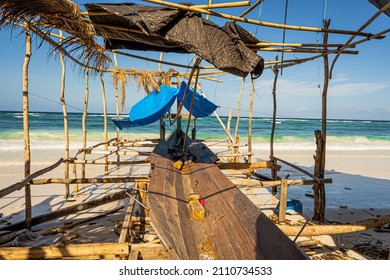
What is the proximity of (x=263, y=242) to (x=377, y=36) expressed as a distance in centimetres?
328

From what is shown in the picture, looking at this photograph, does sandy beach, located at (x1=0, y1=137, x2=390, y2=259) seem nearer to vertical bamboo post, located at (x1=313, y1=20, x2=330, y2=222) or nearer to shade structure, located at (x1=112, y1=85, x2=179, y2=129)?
vertical bamboo post, located at (x1=313, y1=20, x2=330, y2=222)

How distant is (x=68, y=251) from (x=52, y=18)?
301cm

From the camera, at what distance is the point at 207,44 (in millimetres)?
3053

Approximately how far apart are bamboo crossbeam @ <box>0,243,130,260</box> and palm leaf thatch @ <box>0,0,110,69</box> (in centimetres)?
258

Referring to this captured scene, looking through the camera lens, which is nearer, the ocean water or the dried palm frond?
the dried palm frond

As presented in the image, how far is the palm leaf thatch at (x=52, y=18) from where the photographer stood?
304cm

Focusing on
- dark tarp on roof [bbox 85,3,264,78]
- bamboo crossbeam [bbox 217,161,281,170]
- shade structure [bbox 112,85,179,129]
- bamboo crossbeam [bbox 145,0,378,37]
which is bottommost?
bamboo crossbeam [bbox 217,161,281,170]

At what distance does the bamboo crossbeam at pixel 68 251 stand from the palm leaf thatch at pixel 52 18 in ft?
8.45

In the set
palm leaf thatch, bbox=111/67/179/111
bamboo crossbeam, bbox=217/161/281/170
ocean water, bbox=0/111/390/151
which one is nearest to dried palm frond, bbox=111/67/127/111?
palm leaf thatch, bbox=111/67/179/111

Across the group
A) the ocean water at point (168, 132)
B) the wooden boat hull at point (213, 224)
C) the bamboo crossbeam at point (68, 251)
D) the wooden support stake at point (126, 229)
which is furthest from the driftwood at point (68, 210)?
the ocean water at point (168, 132)

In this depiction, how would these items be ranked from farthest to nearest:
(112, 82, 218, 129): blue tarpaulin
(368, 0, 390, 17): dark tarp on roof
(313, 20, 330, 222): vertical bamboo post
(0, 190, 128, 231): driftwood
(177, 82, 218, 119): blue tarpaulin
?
(177, 82, 218, 119): blue tarpaulin → (112, 82, 218, 129): blue tarpaulin → (313, 20, 330, 222): vertical bamboo post → (0, 190, 128, 231): driftwood → (368, 0, 390, 17): dark tarp on roof

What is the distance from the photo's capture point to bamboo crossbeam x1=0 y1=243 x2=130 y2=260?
2.09 meters

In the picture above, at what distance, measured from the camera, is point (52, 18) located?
138 inches

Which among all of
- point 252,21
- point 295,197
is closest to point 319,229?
point 252,21
